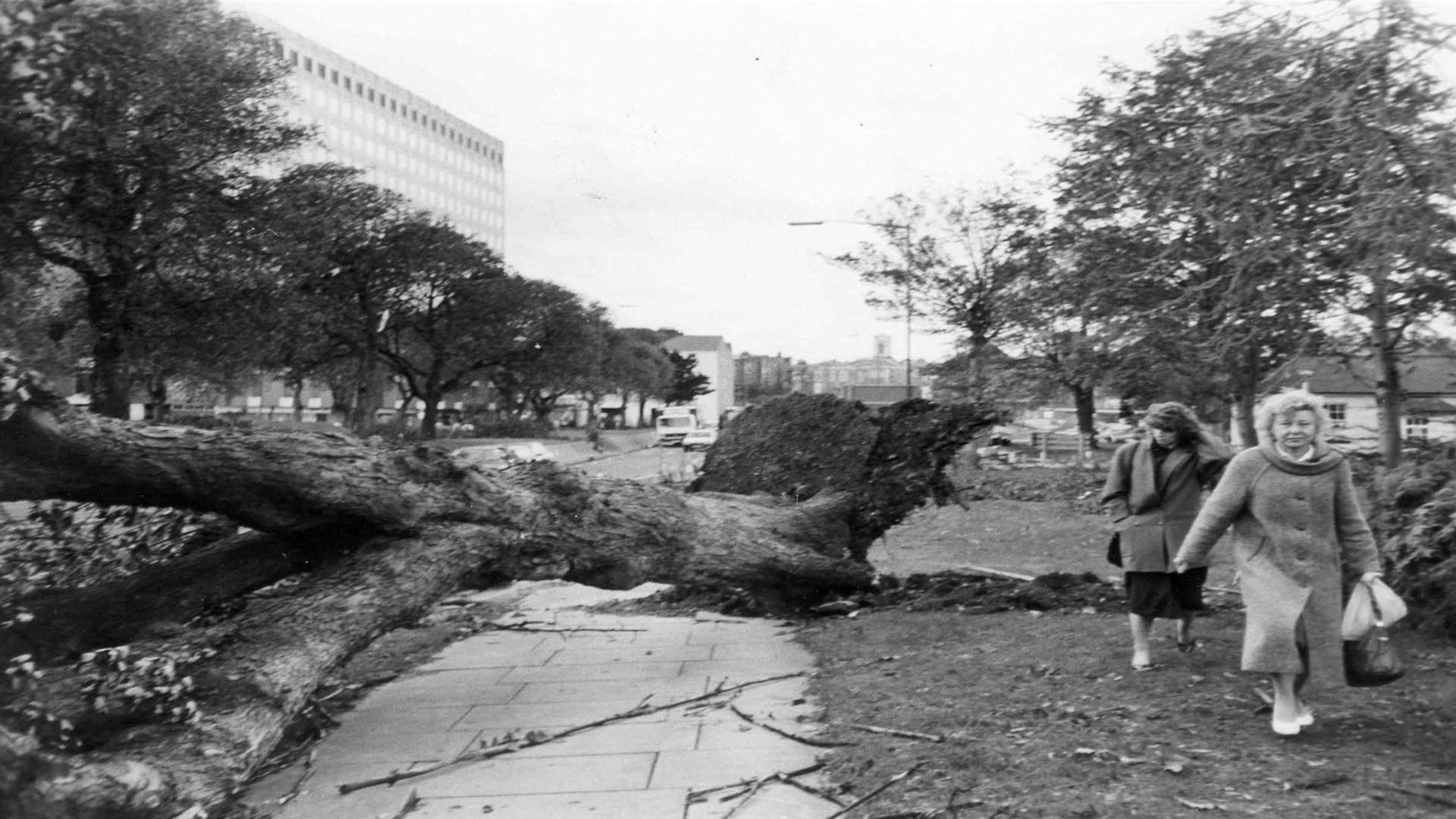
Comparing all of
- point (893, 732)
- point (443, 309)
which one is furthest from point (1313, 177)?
point (443, 309)

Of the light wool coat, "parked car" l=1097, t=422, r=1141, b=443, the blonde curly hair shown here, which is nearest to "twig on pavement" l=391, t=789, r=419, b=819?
the light wool coat

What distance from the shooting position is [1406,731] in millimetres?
4852

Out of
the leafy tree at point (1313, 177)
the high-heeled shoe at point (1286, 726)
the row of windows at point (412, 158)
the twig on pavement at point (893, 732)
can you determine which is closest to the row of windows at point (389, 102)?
the row of windows at point (412, 158)

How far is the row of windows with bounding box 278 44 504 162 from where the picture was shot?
70.1ft

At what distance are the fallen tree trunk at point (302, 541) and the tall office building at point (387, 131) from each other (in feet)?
44.8

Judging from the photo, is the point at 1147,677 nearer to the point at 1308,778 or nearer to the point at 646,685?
the point at 1308,778

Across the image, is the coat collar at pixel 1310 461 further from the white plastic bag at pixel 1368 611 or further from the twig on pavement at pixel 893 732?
the twig on pavement at pixel 893 732

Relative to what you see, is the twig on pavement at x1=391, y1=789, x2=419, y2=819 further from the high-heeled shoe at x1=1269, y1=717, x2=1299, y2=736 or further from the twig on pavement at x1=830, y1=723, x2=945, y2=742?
the high-heeled shoe at x1=1269, y1=717, x2=1299, y2=736

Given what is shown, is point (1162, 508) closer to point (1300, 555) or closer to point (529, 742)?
point (1300, 555)

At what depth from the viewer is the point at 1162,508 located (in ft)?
21.8

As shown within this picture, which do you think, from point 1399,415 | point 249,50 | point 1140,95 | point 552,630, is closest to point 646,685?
point 552,630

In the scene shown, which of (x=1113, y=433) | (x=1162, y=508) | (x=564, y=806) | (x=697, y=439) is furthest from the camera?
(x=697, y=439)

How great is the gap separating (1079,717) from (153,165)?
22583mm

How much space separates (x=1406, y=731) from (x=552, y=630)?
20.3 ft
